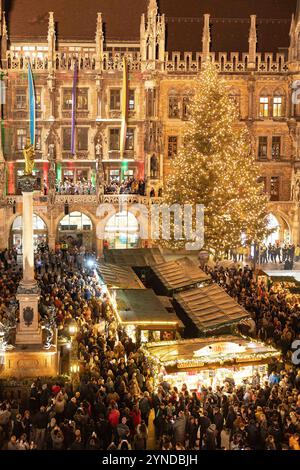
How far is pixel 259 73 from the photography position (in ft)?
155

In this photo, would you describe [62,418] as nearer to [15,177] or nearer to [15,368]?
[15,368]

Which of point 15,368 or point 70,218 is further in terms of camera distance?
point 70,218

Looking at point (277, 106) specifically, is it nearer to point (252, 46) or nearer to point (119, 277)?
point (252, 46)

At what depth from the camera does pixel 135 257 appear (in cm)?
3669

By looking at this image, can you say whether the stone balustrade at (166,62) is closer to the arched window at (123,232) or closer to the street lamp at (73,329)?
the arched window at (123,232)

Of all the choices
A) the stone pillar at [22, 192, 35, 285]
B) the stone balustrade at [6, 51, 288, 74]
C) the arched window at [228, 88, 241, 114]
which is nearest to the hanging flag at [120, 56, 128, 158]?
the stone balustrade at [6, 51, 288, 74]

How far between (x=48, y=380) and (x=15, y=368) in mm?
1676

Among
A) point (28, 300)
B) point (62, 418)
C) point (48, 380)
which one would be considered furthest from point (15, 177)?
point (62, 418)

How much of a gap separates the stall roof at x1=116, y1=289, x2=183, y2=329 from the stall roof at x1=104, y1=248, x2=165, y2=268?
764cm

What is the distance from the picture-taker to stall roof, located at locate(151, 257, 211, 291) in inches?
1188

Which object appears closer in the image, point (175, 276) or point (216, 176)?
point (175, 276)

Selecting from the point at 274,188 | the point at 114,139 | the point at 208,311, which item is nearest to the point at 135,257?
the point at 208,311

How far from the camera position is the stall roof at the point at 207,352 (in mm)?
19828

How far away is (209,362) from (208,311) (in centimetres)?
518
